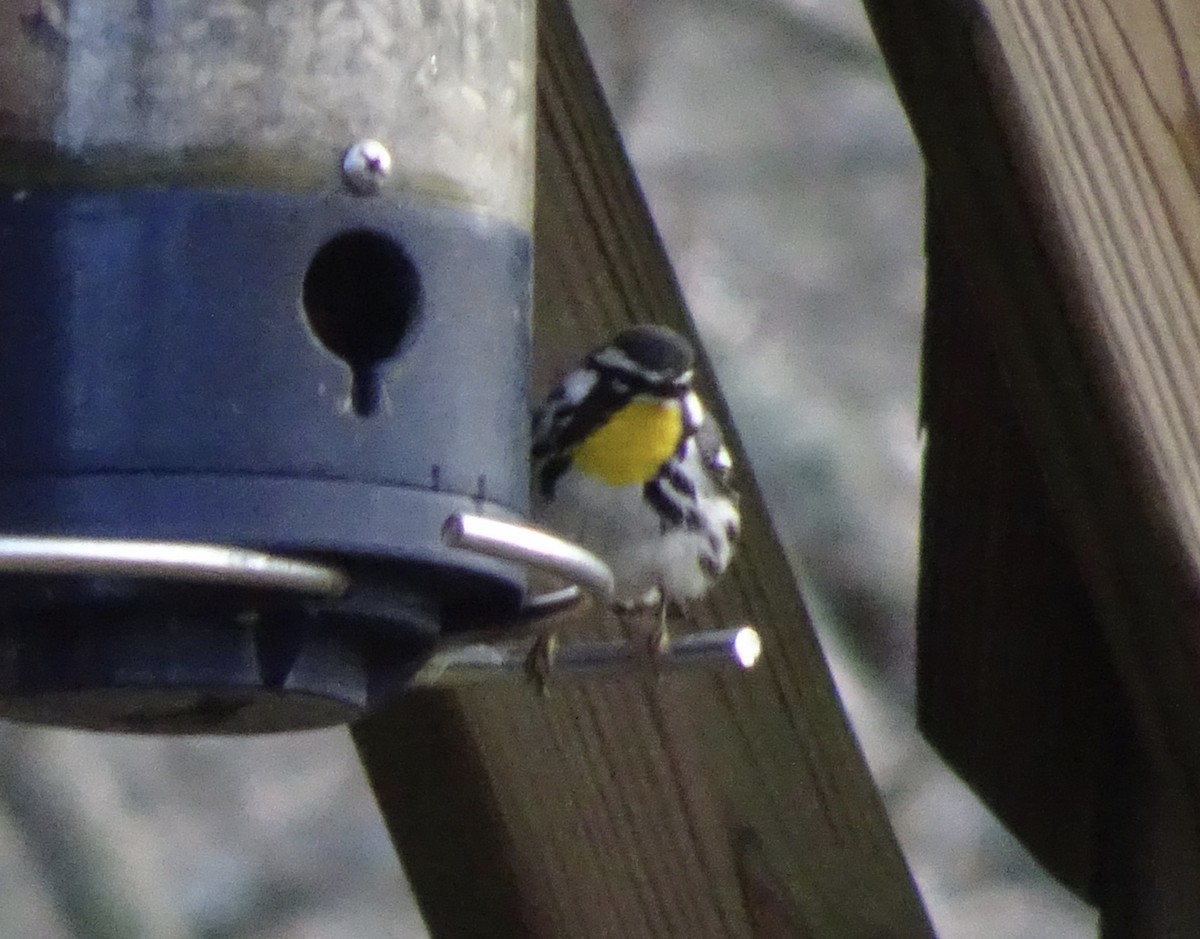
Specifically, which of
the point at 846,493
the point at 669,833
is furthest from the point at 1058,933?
the point at 669,833

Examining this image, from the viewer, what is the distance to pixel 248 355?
1.68 metres

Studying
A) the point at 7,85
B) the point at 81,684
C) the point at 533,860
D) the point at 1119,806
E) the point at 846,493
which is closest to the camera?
the point at 81,684

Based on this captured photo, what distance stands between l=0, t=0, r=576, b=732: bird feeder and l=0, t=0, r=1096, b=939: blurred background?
4264mm

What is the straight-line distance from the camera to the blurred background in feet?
20.0

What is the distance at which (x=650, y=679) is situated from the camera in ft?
6.48

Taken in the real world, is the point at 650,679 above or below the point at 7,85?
below

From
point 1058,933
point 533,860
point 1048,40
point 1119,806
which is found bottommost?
point 1058,933

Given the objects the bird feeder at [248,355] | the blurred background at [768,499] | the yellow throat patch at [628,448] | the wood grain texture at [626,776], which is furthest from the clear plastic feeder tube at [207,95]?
the blurred background at [768,499]

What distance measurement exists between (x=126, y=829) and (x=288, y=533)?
4547 mm

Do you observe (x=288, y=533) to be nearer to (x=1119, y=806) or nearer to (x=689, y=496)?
(x=1119, y=806)

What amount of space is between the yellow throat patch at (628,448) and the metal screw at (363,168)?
1.10m

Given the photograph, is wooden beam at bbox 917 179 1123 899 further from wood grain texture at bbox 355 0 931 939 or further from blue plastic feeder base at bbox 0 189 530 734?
blue plastic feeder base at bbox 0 189 530 734

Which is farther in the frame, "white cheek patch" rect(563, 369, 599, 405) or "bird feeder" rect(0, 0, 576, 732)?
"white cheek patch" rect(563, 369, 599, 405)

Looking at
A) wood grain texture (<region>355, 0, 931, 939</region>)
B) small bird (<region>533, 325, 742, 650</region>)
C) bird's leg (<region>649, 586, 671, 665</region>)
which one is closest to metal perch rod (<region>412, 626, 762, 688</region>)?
bird's leg (<region>649, 586, 671, 665</region>)
